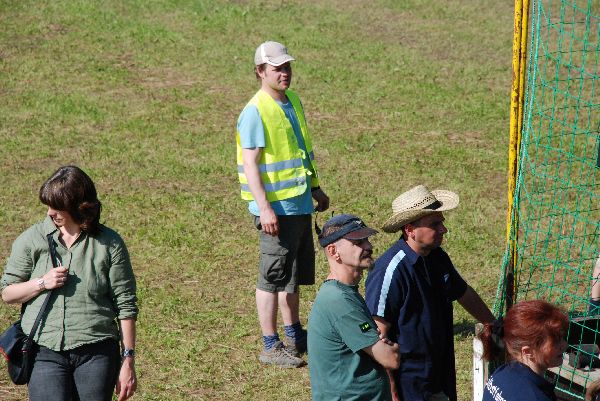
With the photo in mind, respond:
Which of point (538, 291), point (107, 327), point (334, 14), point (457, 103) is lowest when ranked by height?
point (538, 291)

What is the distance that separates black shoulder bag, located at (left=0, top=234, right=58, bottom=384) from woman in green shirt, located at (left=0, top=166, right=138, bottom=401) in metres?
0.02

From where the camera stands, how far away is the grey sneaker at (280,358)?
7016 millimetres

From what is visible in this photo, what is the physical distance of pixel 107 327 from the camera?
16.3 feet

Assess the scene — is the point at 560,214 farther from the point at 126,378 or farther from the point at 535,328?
the point at 126,378

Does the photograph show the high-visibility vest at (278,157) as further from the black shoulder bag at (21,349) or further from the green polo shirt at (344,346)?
the green polo shirt at (344,346)

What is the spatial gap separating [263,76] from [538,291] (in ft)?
9.41

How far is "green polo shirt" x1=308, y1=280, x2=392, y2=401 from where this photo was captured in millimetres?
4305

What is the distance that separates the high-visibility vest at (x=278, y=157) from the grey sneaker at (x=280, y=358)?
1060 millimetres

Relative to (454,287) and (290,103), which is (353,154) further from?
(454,287)

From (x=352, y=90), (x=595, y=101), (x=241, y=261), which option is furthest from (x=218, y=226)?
(x=595, y=101)

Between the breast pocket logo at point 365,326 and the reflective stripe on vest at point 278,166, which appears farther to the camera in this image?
the reflective stripe on vest at point 278,166

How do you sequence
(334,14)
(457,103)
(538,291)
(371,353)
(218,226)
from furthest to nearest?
(334,14), (457,103), (218,226), (538,291), (371,353)

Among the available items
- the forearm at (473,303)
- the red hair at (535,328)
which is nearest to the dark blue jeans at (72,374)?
the forearm at (473,303)

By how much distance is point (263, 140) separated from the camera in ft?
22.0
